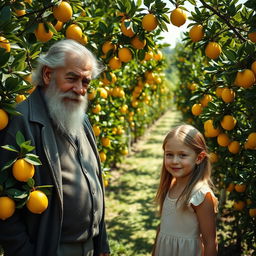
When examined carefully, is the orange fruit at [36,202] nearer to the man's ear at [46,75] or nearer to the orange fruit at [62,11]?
the man's ear at [46,75]

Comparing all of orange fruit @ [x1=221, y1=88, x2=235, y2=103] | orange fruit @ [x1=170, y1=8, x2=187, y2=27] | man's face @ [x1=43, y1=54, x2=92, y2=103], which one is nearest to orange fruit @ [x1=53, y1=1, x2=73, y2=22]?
man's face @ [x1=43, y1=54, x2=92, y2=103]

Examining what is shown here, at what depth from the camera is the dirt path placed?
13.4 ft

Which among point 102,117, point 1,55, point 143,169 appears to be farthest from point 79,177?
point 143,169

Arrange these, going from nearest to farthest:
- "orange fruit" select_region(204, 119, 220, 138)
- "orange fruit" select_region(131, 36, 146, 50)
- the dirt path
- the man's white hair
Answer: the man's white hair
"orange fruit" select_region(131, 36, 146, 50)
"orange fruit" select_region(204, 119, 220, 138)
the dirt path

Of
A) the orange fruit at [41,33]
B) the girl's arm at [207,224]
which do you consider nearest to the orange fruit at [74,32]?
the orange fruit at [41,33]

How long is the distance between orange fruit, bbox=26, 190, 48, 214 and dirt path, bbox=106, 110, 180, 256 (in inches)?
97.1

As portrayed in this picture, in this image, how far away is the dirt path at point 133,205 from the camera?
4086mm

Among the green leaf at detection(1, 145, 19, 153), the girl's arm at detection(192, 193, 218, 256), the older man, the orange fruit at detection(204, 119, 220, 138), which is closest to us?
the green leaf at detection(1, 145, 19, 153)

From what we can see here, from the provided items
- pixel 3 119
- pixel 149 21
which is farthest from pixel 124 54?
pixel 3 119

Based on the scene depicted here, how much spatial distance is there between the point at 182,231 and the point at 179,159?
0.43m

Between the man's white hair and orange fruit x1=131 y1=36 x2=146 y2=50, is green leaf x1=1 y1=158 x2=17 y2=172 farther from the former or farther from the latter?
orange fruit x1=131 y1=36 x2=146 y2=50

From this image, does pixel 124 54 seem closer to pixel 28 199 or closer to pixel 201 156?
pixel 201 156

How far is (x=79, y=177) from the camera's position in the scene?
173 cm

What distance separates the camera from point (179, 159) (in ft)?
6.40
